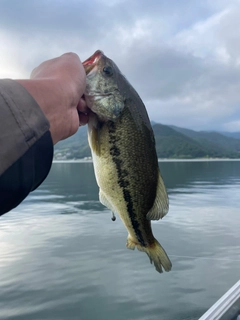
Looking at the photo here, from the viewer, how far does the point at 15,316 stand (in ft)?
35.0

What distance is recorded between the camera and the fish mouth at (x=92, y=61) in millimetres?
2717

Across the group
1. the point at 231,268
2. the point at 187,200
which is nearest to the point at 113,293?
the point at 231,268

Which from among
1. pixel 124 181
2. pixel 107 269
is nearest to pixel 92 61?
pixel 124 181

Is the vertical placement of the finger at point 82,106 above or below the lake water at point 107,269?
above

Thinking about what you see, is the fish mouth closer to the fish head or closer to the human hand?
the fish head

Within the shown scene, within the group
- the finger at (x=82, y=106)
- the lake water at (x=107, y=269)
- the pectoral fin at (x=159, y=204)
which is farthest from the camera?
the lake water at (x=107, y=269)

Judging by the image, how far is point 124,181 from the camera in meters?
2.77

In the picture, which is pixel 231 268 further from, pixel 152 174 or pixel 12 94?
pixel 12 94

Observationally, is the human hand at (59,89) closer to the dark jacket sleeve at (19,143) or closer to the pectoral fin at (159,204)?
the dark jacket sleeve at (19,143)

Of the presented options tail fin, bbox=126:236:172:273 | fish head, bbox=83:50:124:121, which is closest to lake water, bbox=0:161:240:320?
tail fin, bbox=126:236:172:273

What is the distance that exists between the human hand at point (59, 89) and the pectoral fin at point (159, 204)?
1067 mm

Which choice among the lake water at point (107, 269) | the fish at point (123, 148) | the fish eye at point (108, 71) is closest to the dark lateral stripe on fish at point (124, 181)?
the fish at point (123, 148)

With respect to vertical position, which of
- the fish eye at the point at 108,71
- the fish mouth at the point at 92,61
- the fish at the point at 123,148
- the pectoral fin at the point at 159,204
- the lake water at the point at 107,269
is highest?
the fish mouth at the point at 92,61

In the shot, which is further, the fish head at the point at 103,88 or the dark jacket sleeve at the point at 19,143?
the fish head at the point at 103,88
